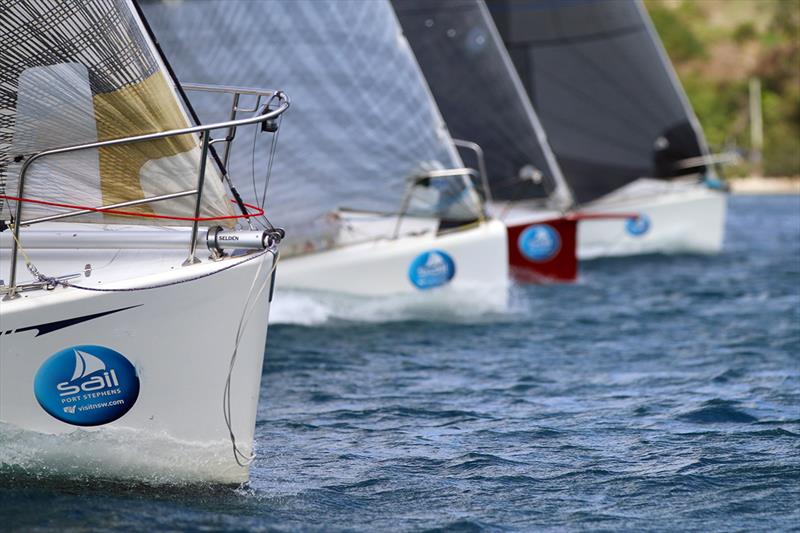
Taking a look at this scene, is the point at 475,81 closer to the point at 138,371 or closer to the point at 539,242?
the point at 539,242

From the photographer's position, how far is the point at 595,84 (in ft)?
51.3

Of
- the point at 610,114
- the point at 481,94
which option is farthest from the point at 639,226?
the point at 481,94

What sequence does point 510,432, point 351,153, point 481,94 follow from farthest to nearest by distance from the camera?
point 481,94, point 351,153, point 510,432

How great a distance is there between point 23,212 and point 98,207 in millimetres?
284

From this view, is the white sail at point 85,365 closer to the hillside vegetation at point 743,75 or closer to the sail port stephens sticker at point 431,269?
the sail port stephens sticker at point 431,269

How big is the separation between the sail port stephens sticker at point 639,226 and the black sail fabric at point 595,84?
1.75ft

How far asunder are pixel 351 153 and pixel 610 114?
21.2 feet

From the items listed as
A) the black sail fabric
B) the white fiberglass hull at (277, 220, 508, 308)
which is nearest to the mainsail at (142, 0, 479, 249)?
the white fiberglass hull at (277, 220, 508, 308)

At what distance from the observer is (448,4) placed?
13328mm

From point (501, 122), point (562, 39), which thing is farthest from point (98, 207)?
point (562, 39)

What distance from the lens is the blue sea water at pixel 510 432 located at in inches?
183

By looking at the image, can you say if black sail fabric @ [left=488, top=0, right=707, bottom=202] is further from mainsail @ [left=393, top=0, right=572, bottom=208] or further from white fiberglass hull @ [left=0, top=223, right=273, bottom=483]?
white fiberglass hull @ [left=0, top=223, right=273, bottom=483]

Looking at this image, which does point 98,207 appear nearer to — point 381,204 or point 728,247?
point 381,204

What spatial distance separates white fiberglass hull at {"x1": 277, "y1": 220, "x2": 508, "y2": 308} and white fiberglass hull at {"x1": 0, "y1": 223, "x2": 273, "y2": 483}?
526cm
